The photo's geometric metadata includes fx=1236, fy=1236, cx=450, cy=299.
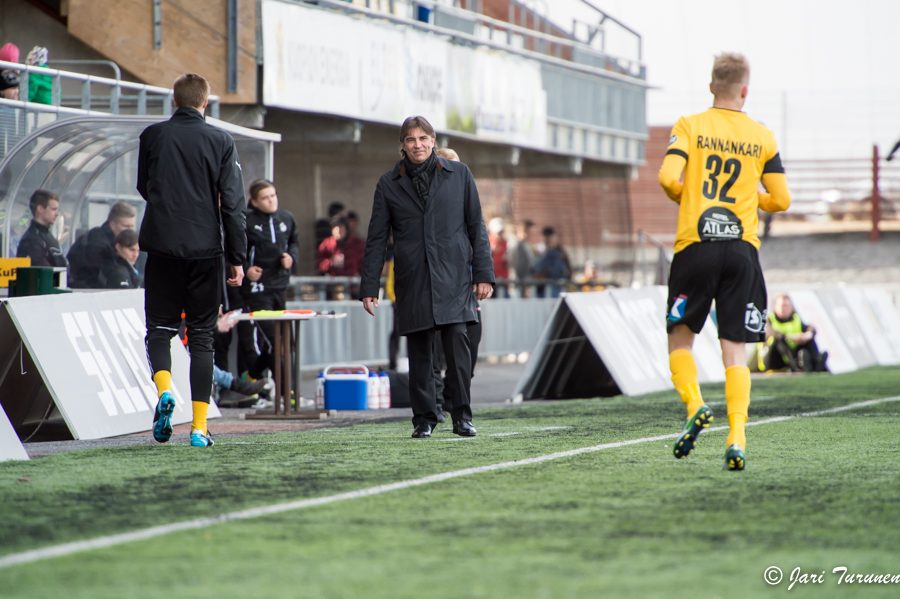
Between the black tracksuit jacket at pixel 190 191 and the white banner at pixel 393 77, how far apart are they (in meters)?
8.45

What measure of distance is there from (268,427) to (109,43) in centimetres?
830

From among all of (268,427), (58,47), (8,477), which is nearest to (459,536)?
(8,477)

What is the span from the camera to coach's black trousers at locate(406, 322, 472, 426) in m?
7.61

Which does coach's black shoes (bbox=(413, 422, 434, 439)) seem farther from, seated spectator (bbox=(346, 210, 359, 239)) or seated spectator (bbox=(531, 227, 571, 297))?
seated spectator (bbox=(531, 227, 571, 297))

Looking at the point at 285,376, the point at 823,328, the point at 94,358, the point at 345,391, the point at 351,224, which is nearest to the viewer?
the point at 94,358

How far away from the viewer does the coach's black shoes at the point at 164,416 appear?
6965mm

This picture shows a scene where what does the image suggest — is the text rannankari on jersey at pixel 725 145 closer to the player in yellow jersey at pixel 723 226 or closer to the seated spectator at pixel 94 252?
the player in yellow jersey at pixel 723 226

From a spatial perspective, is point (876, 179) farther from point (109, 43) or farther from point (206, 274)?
point (206, 274)

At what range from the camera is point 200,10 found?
15.5 metres

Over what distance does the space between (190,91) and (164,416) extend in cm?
191

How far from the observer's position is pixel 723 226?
588 cm

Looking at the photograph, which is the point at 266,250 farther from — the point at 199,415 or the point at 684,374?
the point at 684,374

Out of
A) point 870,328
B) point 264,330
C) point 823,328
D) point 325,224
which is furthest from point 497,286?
point 264,330

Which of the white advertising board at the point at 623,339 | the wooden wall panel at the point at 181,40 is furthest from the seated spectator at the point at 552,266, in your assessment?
the white advertising board at the point at 623,339
